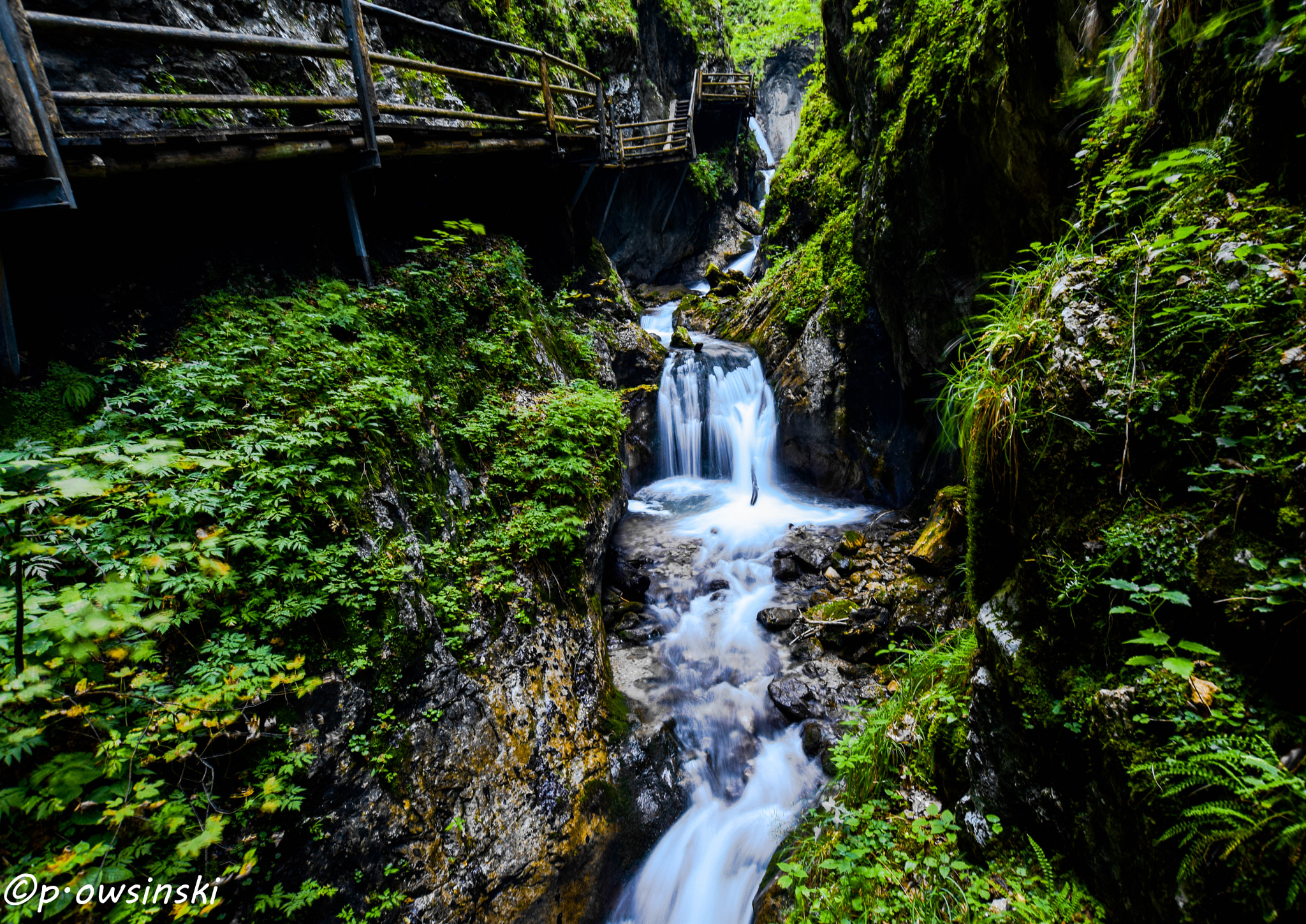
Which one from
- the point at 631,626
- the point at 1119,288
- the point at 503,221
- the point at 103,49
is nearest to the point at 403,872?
the point at 631,626

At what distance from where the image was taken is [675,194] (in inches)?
752

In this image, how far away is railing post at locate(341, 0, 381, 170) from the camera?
505cm

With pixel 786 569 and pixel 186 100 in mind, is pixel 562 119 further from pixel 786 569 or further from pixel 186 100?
pixel 786 569

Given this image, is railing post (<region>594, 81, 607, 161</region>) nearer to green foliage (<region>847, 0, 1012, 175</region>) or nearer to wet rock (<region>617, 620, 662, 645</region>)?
green foliage (<region>847, 0, 1012, 175</region>)

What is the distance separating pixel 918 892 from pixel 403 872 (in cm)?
→ 303

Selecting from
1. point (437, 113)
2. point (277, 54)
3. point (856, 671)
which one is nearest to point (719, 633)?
point (856, 671)

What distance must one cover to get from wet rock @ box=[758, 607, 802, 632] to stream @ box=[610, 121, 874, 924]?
0.47 ft

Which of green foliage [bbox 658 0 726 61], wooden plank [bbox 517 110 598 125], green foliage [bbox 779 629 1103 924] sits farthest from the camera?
green foliage [bbox 658 0 726 61]

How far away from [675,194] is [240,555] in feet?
64.9

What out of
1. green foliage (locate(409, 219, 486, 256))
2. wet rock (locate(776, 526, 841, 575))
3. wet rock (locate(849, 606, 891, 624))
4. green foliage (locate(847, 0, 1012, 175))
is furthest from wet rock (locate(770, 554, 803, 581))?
green foliage (locate(409, 219, 486, 256))

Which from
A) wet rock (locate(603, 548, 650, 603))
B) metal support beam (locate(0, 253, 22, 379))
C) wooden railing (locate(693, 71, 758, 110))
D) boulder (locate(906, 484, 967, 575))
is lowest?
wet rock (locate(603, 548, 650, 603))

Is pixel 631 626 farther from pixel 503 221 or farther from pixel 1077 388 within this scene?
pixel 503 221

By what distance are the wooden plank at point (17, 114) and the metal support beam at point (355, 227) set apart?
275cm

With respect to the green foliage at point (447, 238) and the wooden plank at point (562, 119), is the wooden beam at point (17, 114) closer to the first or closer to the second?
the green foliage at point (447, 238)
